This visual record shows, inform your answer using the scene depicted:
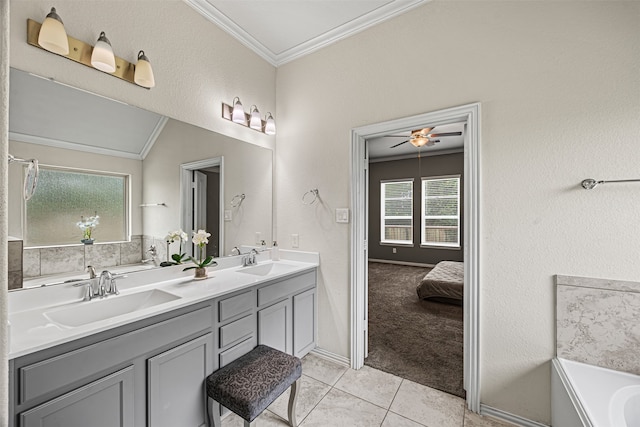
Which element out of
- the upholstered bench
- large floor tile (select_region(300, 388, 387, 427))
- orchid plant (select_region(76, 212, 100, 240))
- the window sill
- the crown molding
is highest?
the crown molding

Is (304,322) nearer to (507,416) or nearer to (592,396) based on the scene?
(507,416)

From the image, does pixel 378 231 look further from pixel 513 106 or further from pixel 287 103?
pixel 513 106

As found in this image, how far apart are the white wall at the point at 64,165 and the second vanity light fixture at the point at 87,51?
494 millimetres

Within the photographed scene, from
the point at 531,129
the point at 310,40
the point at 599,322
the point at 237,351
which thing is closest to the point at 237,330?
the point at 237,351

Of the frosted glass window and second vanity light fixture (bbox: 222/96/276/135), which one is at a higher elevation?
second vanity light fixture (bbox: 222/96/276/135)

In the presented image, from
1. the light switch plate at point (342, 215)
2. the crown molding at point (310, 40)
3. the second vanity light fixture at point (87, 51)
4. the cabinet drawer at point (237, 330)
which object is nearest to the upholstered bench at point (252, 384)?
the cabinet drawer at point (237, 330)

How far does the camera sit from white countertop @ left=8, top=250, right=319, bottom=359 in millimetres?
1024

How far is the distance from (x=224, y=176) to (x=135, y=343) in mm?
1452

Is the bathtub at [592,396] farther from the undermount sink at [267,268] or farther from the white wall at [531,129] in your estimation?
the undermount sink at [267,268]

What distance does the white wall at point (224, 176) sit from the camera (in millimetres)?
1831

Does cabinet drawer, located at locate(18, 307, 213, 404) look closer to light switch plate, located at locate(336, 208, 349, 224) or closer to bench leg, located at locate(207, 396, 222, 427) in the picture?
bench leg, located at locate(207, 396, 222, 427)

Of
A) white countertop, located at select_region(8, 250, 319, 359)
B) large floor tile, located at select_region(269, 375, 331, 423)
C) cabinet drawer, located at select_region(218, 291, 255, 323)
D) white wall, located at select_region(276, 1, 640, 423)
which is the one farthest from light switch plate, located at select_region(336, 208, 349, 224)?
large floor tile, located at select_region(269, 375, 331, 423)

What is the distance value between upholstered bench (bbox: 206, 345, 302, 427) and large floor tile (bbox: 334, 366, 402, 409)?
1.79 feet

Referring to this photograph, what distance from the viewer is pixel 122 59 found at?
163cm
